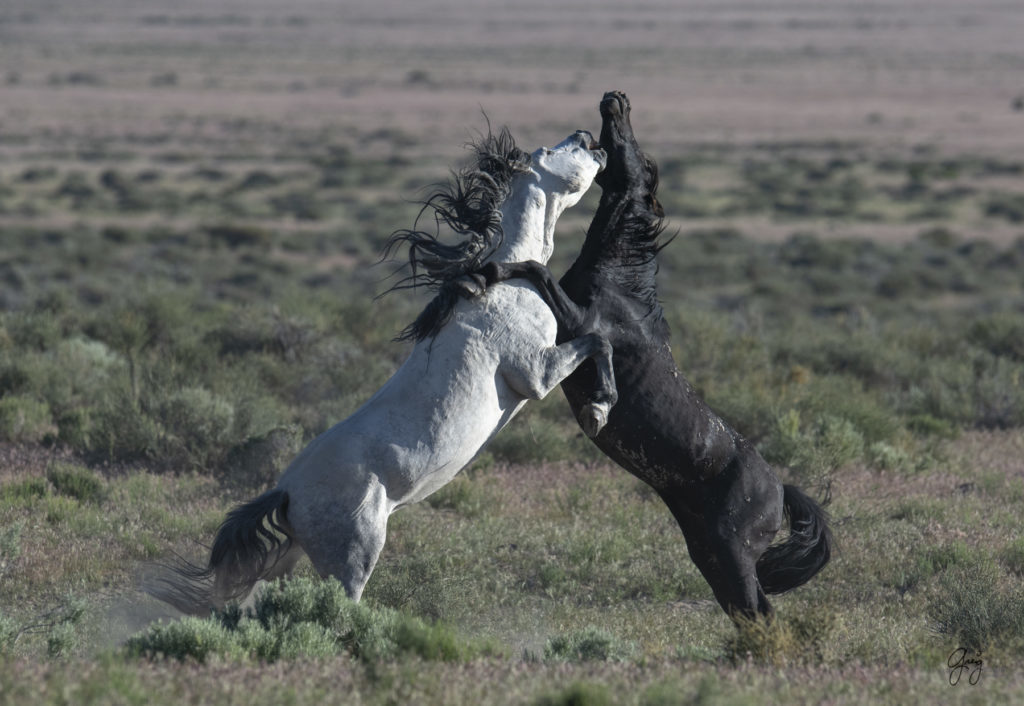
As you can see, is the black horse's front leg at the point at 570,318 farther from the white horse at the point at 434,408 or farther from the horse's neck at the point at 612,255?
the horse's neck at the point at 612,255

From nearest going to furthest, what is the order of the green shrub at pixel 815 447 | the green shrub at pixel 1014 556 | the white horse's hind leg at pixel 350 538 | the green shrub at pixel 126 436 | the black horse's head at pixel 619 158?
the white horse's hind leg at pixel 350 538, the black horse's head at pixel 619 158, the green shrub at pixel 1014 556, the green shrub at pixel 815 447, the green shrub at pixel 126 436

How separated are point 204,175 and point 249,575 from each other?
44.5 m

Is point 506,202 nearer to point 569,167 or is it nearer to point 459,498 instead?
point 569,167

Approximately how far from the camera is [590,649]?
5.74 metres

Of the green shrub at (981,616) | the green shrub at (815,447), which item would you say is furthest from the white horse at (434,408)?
the green shrub at (815,447)

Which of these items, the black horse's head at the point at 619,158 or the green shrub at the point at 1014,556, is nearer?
the black horse's head at the point at 619,158

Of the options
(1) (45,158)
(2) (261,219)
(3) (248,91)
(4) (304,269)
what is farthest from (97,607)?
(3) (248,91)

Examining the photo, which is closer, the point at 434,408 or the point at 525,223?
the point at 434,408

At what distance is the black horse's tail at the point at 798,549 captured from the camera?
20.8 ft

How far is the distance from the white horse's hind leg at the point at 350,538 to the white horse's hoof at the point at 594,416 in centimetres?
95

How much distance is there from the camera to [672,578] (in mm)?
7832

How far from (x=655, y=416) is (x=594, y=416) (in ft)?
1.18

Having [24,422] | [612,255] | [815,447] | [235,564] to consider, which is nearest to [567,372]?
[612,255]

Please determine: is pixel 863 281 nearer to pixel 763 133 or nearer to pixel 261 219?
pixel 261 219
